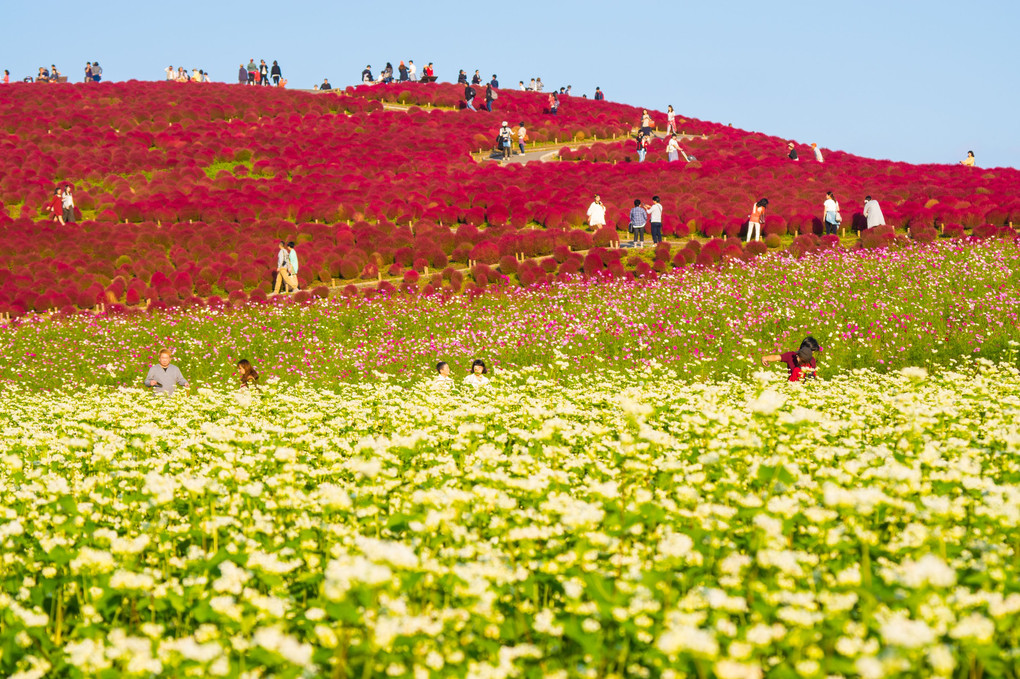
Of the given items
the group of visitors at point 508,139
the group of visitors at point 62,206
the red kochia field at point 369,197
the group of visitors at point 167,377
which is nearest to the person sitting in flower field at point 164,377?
the group of visitors at point 167,377

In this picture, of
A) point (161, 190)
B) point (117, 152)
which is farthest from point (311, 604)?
point (117, 152)

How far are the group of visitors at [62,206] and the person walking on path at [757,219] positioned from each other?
2325 cm

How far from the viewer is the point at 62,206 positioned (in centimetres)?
3047

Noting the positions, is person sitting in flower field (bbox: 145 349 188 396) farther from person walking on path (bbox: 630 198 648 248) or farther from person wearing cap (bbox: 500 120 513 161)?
person wearing cap (bbox: 500 120 513 161)

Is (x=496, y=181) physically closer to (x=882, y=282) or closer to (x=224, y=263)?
(x=224, y=263)

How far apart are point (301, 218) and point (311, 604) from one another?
25403 millimetres

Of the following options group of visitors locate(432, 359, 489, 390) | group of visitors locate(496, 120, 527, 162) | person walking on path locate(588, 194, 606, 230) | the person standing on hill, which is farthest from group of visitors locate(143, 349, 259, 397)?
group of visitors locate(496, 120, 527, 162)

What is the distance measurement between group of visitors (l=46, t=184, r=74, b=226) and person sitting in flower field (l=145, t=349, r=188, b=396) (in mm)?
18382

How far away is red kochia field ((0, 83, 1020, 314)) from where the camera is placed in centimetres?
2372

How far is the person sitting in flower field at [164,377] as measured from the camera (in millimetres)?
13945

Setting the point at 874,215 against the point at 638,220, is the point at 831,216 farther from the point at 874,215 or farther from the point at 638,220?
the point at 638,220

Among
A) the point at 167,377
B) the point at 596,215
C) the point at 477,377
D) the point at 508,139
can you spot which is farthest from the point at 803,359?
the point at 508,139

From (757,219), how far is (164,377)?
17.2 metres

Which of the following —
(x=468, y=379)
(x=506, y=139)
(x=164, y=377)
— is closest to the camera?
(x=468, y=379)
